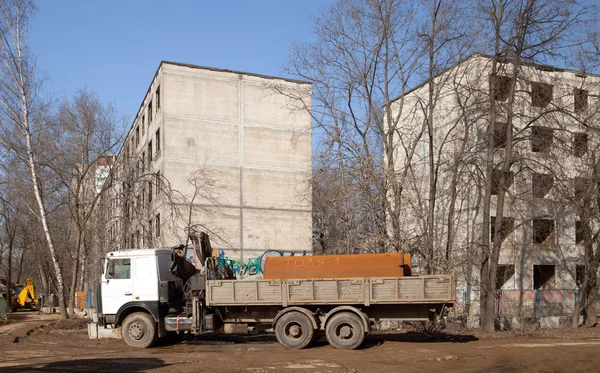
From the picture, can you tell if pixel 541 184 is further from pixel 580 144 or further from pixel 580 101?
pixel 580 101

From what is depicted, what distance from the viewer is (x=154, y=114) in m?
36.6

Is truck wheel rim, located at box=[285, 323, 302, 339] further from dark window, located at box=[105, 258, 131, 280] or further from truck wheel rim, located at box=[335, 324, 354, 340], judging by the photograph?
dark window, located at box=[105, 258, 131, 280]

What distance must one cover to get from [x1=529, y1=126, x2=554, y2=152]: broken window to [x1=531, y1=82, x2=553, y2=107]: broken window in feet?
3.30

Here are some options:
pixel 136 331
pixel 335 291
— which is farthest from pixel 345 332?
pixel 136 331

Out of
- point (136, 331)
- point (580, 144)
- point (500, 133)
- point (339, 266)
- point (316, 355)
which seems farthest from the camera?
point (580, 144)

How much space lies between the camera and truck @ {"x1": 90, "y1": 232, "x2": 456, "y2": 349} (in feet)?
49.4

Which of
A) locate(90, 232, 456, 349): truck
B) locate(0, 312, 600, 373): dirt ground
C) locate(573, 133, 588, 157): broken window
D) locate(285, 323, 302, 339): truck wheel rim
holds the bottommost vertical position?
locate(0, 312, 600, 373): dirt ground

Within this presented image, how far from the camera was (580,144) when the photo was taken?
25.0 metres

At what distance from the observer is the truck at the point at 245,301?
15.1m

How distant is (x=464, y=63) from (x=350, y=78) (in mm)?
4806

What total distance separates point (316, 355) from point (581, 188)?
16.3 m

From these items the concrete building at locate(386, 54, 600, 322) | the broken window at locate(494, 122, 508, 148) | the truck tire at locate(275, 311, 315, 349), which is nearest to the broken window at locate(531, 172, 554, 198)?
the concrete building at locate(386, 54, 600, 322)

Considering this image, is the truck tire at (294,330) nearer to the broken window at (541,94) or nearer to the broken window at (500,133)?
the broken window at (500,133)

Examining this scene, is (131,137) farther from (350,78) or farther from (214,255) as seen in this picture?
(214,255)
